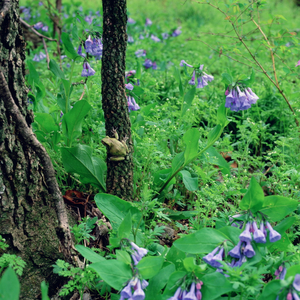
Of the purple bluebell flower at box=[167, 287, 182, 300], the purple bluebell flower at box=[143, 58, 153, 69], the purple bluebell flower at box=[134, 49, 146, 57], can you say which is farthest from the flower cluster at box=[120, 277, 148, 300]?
the purple bluebell flower at box=[134, 49, 146, 57]

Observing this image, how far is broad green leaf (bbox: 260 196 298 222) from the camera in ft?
3.82

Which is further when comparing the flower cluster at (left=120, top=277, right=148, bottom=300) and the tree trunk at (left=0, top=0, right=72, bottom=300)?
the tree trunk at (left=0, top=0, right=72, bottom=300)

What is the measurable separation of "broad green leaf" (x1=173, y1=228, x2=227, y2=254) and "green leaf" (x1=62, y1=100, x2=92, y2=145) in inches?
35.1

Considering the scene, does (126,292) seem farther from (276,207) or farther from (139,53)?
(139,53)

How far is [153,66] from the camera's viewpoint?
3844 millimetres

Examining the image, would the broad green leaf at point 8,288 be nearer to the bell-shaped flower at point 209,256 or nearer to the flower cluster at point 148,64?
the bell-shaped flower at point 209,256

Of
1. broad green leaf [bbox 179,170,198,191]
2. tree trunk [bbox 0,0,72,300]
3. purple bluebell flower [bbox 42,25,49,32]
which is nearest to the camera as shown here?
tree trunk [bbox 0,0,72,300]

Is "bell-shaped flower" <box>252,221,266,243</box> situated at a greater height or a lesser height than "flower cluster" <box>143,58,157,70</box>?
lesser

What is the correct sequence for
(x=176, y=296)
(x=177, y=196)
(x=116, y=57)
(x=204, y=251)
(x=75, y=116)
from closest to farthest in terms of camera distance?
(x=176, y=296), (x=204, y=251), (x=116, y=57), (x=75, y=116), (x=177, y=196)

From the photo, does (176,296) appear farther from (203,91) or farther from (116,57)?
(203,91)

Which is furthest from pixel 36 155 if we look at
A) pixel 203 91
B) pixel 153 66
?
pixel 153 66

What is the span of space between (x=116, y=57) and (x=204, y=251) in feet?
3.33

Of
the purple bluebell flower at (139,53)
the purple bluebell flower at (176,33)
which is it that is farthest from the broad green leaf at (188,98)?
the purple bluebell flower at (176,33)

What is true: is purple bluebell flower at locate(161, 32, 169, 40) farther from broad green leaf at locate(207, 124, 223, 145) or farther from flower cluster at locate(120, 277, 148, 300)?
flower cluster at locate(120, 277, 148, 300)
